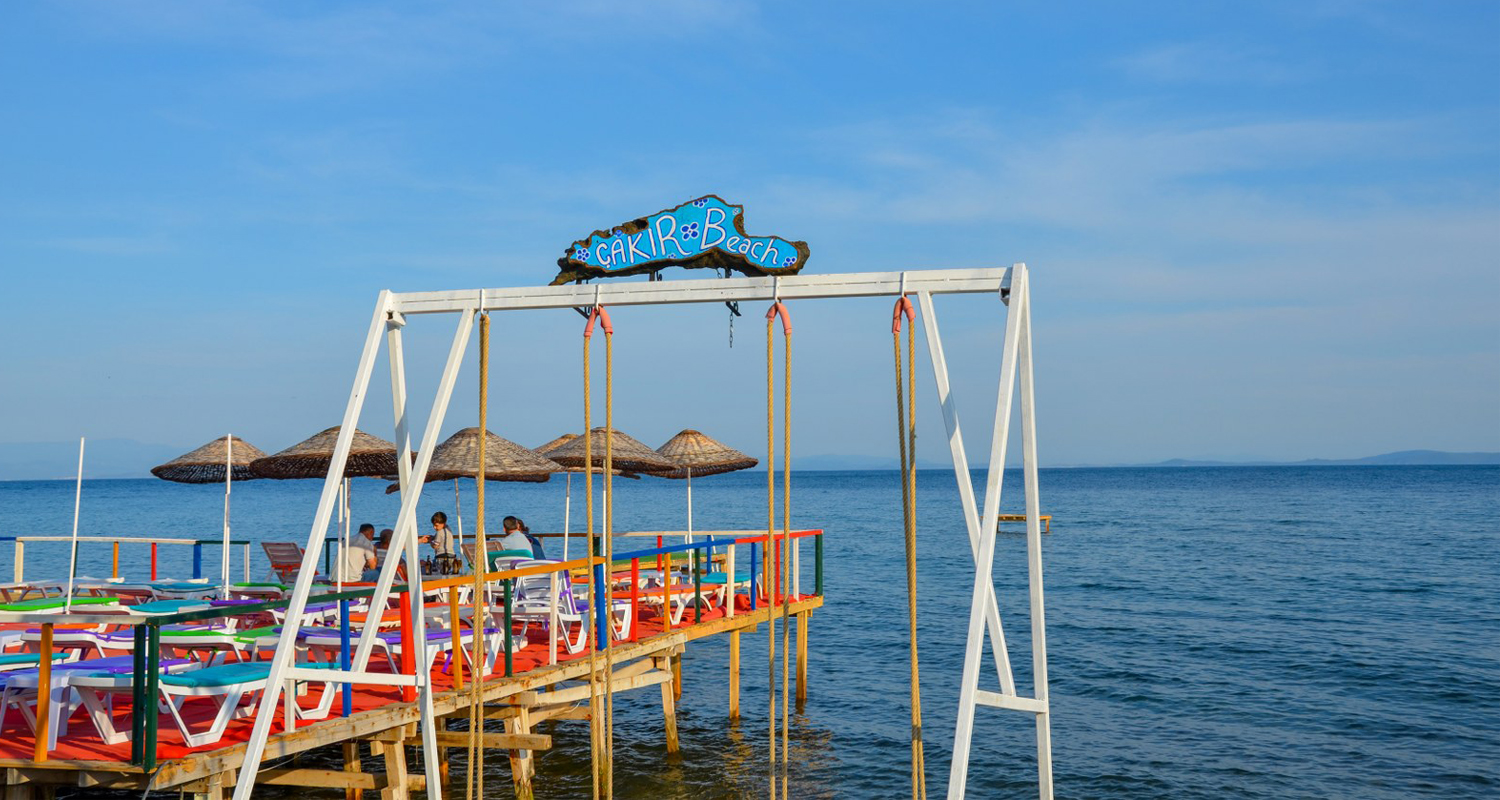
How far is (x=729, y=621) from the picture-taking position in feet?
51.5

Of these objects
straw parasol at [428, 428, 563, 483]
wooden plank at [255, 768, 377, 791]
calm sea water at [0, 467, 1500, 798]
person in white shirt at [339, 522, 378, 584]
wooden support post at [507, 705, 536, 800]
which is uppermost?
straw parasol at [428, 428, 563, 483]

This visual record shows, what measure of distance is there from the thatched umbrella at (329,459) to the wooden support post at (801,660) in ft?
21.2

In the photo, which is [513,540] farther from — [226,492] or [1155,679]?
[1155,679]

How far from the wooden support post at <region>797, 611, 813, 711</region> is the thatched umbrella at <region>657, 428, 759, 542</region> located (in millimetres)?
2677

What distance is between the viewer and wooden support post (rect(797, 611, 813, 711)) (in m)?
19.1

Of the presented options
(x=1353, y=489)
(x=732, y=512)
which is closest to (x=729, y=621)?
(x=732, y=512)

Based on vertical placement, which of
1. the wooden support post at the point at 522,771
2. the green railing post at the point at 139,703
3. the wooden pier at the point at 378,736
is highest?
the green railing post at the point at 139,703

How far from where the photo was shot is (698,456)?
21.0m

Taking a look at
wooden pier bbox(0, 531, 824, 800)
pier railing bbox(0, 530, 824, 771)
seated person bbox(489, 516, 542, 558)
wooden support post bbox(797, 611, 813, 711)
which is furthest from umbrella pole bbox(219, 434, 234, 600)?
wooden support post bbox(797, 611, 813, 711)

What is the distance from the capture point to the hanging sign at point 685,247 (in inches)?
356

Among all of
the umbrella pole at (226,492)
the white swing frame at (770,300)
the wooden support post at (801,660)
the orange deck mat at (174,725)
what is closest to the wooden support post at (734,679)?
the wooden support post at (801,660)

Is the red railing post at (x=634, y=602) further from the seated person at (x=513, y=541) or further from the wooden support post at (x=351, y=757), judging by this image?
the wooden support post at (x=351, y=757)

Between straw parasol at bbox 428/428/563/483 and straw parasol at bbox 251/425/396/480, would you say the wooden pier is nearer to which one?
straw parasol at bbox 428/428/563/483

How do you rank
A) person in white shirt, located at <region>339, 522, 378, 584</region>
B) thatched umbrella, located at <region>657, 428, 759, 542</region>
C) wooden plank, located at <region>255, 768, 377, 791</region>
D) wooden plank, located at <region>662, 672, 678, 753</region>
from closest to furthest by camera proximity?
1. wooden plank, located at <region>255, 768, 377, 791</region>
2. person in white shirt, located at <region>339, 522, 378, 584</region>
3. wooden plank, located at <region>662, 672, 678, 753</region>
4. thatched umbrella, located at <region>657, 428, 759, 542</region>
